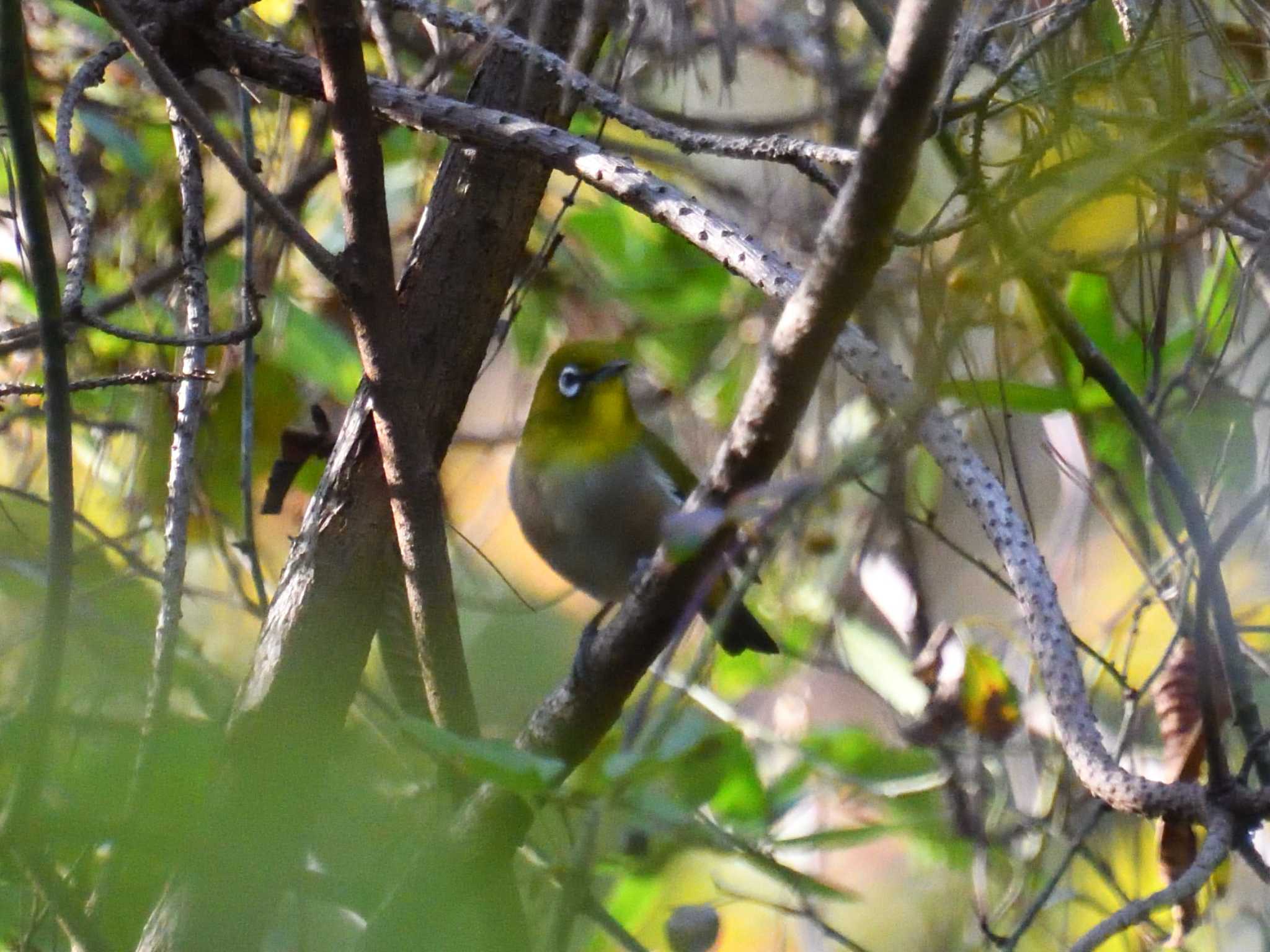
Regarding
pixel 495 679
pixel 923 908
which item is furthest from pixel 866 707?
pixel 495 679

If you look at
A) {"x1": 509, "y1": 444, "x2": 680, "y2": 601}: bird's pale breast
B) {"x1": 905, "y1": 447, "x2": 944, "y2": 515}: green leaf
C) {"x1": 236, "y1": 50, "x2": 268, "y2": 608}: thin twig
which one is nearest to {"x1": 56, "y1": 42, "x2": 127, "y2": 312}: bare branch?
{"x1": 236, "y1": 50, "x2": 268, "y2": 608}: thin twig

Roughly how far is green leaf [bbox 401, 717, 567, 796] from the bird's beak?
2187 mm

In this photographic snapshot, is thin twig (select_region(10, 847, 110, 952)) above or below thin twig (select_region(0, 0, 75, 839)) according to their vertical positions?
below

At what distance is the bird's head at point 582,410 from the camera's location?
3.01 metres

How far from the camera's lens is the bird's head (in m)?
3.01

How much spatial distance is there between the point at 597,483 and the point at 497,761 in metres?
2.11

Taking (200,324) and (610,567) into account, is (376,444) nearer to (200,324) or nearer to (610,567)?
(200,324)

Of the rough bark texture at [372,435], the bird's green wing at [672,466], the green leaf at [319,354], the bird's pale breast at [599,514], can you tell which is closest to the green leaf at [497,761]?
the rough bark texture at [372,435]

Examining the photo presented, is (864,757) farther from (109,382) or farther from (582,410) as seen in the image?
(582,410)

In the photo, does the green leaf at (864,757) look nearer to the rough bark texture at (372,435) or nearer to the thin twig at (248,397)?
the rough bark texture at (372,435)

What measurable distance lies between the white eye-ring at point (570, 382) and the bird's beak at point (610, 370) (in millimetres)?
38

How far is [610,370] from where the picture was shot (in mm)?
3053

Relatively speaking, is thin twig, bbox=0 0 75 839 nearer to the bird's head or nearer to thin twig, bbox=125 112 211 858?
thin twig, bbox=125 112 211 858

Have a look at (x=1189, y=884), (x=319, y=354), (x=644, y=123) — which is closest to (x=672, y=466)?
(x=319, y=354)
